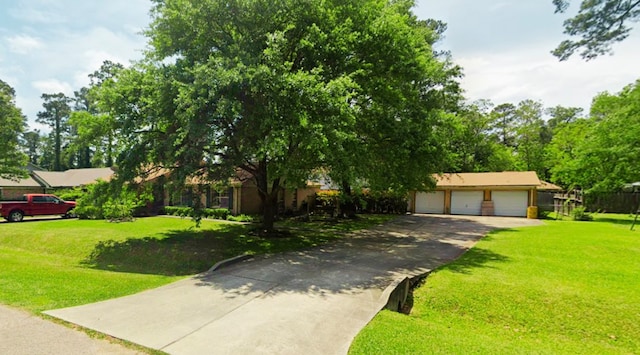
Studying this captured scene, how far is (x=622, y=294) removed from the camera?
6949 millimetres

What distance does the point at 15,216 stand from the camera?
760 inches

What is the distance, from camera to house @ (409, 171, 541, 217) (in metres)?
25.2

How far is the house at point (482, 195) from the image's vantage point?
25.2 metres

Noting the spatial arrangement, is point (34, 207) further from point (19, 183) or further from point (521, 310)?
point (521, 310)

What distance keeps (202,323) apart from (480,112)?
36481 mm

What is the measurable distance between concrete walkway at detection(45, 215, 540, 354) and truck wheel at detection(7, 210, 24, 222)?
18.5 m

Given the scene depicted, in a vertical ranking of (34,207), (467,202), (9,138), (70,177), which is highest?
(9,138)

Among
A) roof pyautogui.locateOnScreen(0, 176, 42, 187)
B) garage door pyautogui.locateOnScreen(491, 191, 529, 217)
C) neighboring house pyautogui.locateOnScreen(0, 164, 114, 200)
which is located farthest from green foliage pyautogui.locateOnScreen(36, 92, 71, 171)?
garage door pyautogui.locateOnScreen(491, 191, 529, 217)

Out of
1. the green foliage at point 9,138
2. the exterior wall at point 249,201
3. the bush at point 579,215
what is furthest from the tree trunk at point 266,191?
the green foliage at point 9,138

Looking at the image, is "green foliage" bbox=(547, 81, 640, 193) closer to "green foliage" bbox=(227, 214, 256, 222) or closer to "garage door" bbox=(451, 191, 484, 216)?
"garage door" bbox=(451, 191, 484, 216)

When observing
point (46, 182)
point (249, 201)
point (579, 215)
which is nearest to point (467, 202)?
point (579, 215)

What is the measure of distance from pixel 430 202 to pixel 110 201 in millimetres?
23721

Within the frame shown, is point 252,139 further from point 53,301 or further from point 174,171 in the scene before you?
point 53,301

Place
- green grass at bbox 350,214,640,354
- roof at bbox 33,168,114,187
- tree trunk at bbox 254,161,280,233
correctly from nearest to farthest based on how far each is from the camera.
Answer: green grass at bbox 350,214,640,354
tree trunk at bbox 254,161,280,233
roof at bbox 33,168,114,187
